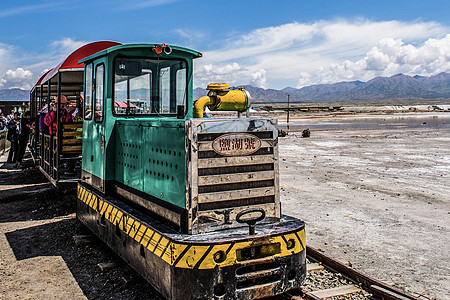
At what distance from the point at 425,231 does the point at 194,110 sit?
502 cm

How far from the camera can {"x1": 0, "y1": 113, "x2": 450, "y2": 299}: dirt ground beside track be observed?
221 inches

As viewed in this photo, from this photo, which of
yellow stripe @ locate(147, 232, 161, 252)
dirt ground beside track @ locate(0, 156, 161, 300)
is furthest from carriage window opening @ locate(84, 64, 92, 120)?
yellow stripe @ locate(147, 232, 161, 252)

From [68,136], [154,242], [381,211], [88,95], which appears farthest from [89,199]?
[381,211]

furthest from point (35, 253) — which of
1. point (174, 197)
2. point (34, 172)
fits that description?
point (34, 172)

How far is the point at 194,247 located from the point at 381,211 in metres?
6.58

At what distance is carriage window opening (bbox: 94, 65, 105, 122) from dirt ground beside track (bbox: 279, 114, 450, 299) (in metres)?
4.18

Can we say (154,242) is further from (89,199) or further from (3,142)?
(3,142)

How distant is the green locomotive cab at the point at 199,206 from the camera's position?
169 inches

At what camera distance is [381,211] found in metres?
9.51

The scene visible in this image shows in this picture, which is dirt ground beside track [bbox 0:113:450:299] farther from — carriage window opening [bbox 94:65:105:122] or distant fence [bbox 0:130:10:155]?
distant fence [bbox 0:130:10:155]

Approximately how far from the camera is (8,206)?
1020 centimetres

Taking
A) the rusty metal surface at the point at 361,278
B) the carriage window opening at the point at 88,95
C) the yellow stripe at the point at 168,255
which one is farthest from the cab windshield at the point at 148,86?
the rusty metal surface at the point at 361,278

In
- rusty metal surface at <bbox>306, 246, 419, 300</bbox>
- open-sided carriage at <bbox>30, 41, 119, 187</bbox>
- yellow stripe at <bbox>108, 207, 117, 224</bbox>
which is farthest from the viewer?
open-sided carriage at <bbox>30, 41, 119, 187</bbox>

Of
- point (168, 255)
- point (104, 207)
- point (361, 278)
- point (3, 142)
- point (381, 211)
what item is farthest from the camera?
point (3, 142)
